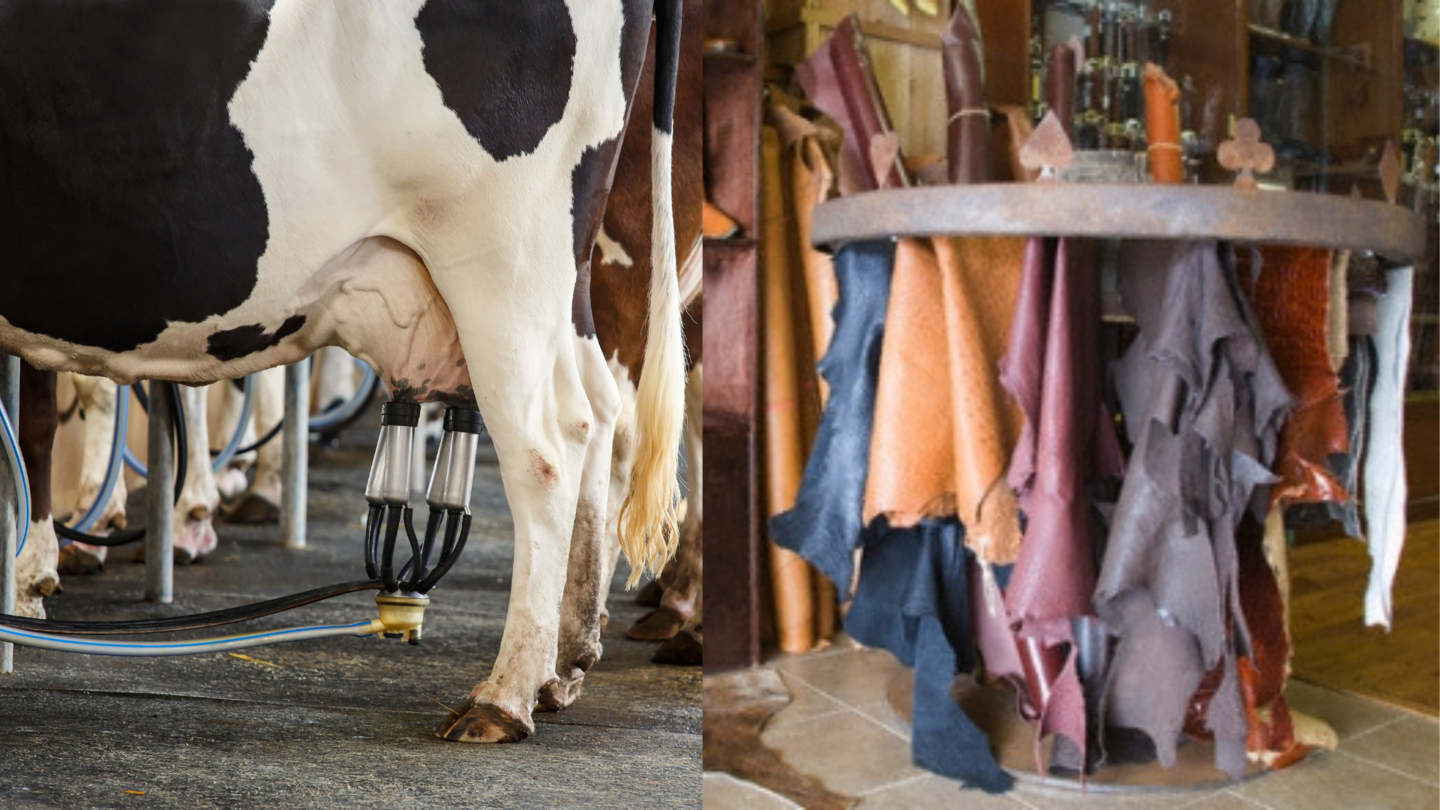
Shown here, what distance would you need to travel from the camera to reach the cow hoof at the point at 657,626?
144 centimetres

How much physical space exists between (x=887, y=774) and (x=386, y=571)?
705 millimetres

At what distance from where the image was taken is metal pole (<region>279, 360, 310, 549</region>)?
1843mm

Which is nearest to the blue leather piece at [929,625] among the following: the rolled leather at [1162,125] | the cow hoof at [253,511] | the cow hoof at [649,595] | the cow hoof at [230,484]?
the rolled leather at [1162,125]

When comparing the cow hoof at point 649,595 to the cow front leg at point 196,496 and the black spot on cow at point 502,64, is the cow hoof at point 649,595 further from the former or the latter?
the black spot on cow at point 502,64

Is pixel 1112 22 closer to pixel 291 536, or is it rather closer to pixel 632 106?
pixel 632 106

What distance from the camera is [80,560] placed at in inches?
63.8

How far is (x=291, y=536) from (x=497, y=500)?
44 centimetres

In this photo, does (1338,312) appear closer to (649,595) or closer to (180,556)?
(649,595)

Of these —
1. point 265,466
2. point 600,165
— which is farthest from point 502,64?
point 265,466

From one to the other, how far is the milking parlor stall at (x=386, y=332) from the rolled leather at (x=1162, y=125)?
1.27 feet

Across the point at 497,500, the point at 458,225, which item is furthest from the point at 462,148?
the point at 497,500

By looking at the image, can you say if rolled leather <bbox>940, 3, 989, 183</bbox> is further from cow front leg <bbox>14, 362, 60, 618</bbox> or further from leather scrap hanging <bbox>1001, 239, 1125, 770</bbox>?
cow front leg <bbox>14, 362, 60, 618</bbox>

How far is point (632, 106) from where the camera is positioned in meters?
1.13

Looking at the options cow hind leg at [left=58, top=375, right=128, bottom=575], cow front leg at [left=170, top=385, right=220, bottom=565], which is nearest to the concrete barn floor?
cow front leg at [left=170, top=385, right=220, bottom=565]
